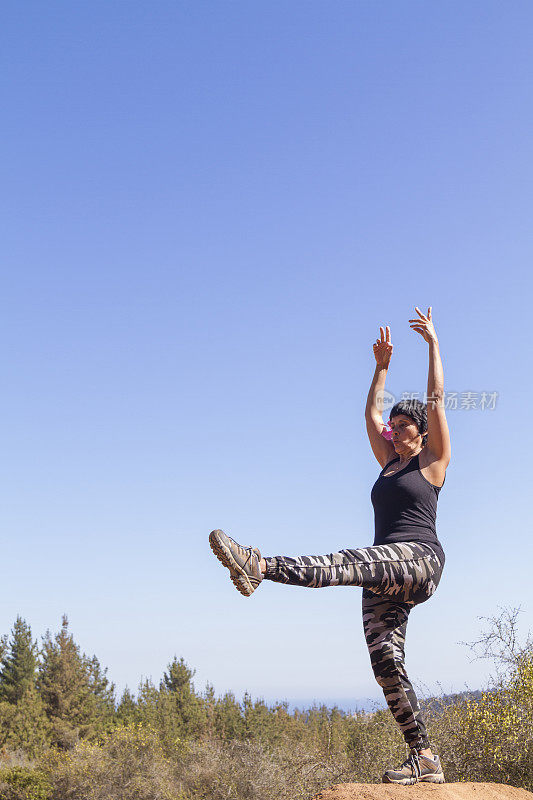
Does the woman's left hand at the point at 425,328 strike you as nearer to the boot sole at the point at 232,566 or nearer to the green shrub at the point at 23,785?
the boot sole at the point at 232,566

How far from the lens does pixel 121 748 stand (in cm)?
2444

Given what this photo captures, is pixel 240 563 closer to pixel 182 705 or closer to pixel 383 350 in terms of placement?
pixel 383 350

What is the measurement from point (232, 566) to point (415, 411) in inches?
78.1

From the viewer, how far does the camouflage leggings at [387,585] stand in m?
4.07

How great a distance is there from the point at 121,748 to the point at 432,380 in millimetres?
23680

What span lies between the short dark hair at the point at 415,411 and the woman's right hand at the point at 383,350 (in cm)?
70

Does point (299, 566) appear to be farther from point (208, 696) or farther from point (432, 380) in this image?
point (208, 696)

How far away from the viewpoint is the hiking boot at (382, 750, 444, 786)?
4.78 meters

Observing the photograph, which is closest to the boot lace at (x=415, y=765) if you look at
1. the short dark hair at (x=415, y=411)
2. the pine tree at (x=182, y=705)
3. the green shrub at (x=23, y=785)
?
the short dark hair at (x=415, y=411)

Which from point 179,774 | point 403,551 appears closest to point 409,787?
point 403,551

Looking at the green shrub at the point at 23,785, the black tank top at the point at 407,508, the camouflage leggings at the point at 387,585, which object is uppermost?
the black tank top at the point at 407,508

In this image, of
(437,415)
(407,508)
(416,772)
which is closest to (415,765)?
(416,772)

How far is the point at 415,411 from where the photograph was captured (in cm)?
524

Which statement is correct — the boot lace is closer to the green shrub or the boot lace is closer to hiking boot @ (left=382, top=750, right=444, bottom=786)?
hiking boot @ (left=382, top=750, right=444, bottom=786)
